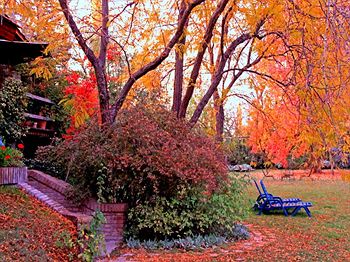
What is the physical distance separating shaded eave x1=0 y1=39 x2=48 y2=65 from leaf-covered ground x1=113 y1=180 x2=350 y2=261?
13.7 ft

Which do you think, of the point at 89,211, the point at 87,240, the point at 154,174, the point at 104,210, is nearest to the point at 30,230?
the point at 87,240

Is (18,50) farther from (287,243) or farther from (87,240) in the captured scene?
(287,243)

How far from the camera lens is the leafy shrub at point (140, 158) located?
7254 mm

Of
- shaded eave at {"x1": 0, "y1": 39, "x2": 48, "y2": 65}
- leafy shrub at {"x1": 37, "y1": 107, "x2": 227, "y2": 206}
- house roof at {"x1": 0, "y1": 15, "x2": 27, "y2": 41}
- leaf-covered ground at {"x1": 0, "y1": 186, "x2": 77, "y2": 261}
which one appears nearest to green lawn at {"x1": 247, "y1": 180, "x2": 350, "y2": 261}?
leafy shrub at {"x1": 37, "y1": 107, "x2": 227, "y2": 206}

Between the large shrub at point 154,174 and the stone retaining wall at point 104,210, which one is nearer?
the large shrub at point 154,174

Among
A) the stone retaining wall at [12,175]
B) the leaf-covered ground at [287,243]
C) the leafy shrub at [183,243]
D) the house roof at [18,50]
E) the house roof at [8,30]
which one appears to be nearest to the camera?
the leaf-covered ground at [287,243]

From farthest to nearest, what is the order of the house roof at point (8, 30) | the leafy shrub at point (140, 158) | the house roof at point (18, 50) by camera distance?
the house roof at point (8, 30)
the house roof at point (18, 50)
the leafy shrub at point (140, 158)

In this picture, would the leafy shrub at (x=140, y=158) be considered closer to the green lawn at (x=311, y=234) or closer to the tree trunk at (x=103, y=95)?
the tree trunk at (x=103, y=95)

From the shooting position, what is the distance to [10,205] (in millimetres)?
6930

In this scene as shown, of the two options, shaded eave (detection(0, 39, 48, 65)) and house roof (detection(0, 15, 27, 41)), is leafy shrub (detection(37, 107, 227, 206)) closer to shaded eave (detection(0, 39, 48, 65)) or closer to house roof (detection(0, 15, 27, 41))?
shaded eave (detection(0, 39, 48, 65))

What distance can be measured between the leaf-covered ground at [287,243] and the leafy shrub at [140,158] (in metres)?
1.21

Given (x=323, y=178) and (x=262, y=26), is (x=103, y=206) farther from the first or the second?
(x=323, y=178)

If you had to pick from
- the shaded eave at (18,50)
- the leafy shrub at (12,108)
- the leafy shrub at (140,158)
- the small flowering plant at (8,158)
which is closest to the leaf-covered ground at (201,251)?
the small flowering plant at (8,158)

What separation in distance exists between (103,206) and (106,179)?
49cm
